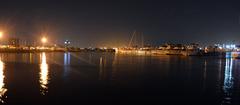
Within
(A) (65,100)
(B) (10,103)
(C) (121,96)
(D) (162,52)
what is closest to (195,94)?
(C) (121,96)

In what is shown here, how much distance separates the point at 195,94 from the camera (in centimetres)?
2120

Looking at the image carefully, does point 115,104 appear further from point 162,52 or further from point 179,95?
point 162,52

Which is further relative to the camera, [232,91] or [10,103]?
[232,91]

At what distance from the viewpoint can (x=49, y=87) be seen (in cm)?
2253

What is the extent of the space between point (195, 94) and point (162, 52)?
468 feet

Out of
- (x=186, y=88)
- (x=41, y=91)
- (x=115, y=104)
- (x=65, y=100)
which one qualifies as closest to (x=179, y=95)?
(x=186, y=88)

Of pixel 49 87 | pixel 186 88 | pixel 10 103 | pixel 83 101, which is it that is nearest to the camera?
pixel 10 103

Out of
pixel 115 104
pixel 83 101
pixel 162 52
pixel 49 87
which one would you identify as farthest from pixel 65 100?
pixel 162 52

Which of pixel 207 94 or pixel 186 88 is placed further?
pixel 186 88

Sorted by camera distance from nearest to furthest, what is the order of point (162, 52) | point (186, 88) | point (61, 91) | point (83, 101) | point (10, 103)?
point (10, 103)
point (83, 101)
point (61, 91)
point (186, 88)
point (162, 52)

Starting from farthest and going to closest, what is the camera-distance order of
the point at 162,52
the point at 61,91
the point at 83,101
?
the point at 162,52
the point at 61,91
the point at 83,101

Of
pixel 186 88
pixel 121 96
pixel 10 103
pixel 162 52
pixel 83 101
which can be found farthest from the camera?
pixel 162 52

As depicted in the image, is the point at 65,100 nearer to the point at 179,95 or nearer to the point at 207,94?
the point at 179,95

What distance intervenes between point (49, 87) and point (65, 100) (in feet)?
16.7
